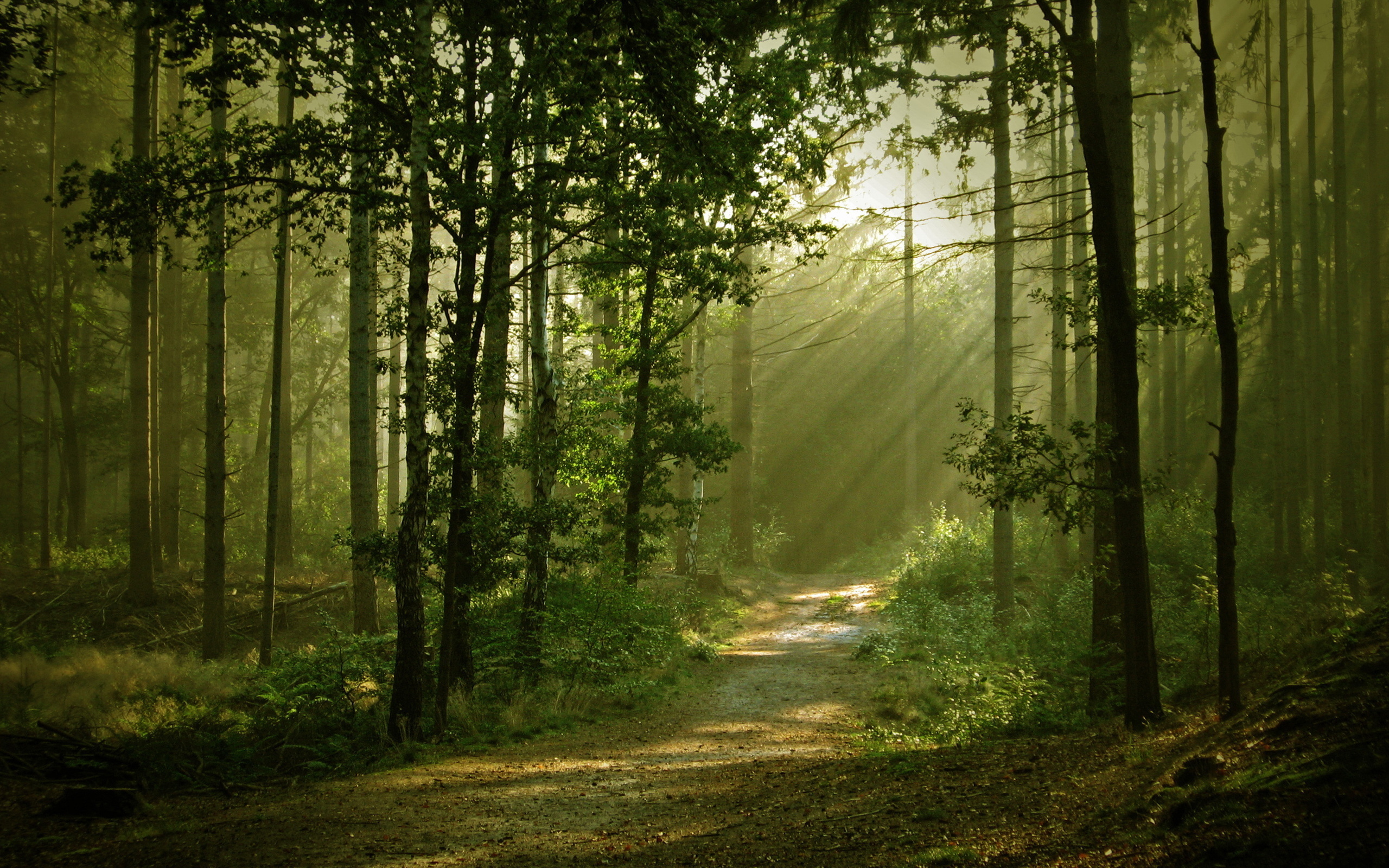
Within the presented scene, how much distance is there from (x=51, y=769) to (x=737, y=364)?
61.3 ft

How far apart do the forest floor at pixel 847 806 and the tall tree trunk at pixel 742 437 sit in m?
14.5

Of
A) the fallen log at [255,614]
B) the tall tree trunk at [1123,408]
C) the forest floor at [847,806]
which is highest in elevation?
the tall tree trunk at [1123,408]

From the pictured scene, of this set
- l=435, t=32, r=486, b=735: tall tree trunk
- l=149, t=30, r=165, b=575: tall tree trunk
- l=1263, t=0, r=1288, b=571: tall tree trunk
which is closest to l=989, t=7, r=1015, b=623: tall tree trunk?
l=1263, t=0, r=1288, b=571: tall tree trunk

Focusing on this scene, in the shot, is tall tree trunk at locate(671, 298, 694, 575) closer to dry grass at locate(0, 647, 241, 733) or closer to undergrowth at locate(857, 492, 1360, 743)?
undergrowth at locate(857, 492, 1360, 743)

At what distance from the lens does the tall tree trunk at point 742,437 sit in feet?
74.2

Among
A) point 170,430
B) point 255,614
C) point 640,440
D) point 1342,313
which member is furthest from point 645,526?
point 1342,313

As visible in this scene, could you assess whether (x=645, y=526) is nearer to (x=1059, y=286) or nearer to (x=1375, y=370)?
(x=1059, y=286)

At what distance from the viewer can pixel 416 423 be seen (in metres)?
8.27

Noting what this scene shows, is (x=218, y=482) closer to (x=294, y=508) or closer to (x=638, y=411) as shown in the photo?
(x=638, y=411)

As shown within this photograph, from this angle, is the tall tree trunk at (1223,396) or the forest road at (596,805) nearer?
the forest road at (596,805)

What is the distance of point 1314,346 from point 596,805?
72.8 feet

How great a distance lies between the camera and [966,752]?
6.63 meters

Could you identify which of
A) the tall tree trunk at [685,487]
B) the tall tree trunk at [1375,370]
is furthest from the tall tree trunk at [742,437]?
the tall tree trunk at [1375,370]

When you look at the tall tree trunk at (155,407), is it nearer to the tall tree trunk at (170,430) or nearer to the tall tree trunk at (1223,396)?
the tall tree trunk at (170,430)
